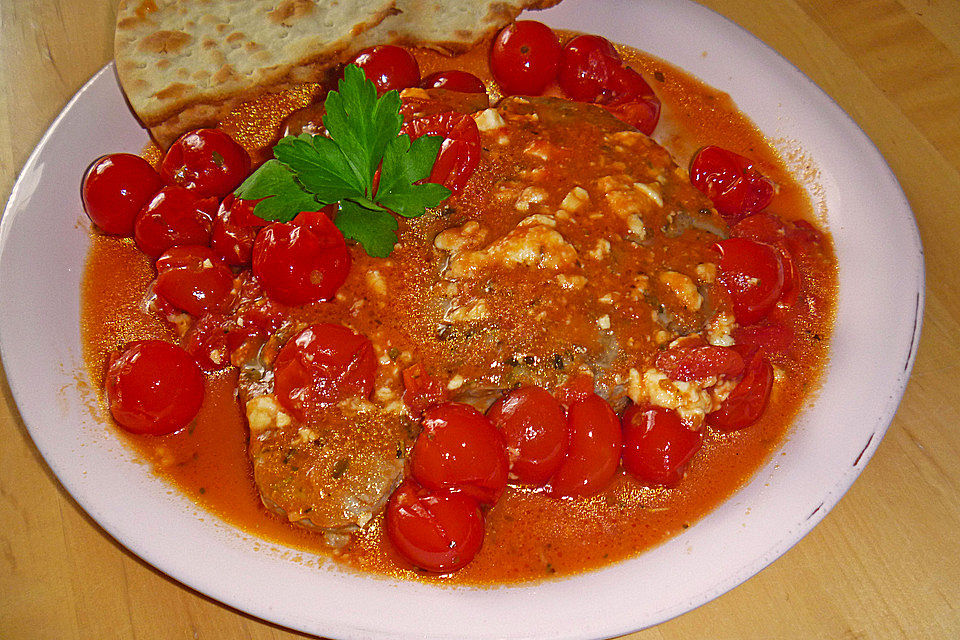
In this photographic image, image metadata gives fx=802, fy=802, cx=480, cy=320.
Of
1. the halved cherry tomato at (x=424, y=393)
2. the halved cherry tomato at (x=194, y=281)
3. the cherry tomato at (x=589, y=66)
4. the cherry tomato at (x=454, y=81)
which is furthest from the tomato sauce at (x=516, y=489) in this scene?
the cherry tomato at (x=454, y=81)

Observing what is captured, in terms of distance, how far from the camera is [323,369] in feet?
7.94

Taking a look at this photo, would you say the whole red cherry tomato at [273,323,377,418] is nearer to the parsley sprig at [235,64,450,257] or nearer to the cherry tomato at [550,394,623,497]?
the parsley sprig at [235,64,450,257]

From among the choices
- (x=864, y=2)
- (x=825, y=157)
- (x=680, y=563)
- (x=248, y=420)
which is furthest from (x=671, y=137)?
(x=248, y=420)

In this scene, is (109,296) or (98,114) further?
(98,114)

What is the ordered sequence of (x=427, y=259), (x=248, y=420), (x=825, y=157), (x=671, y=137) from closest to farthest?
(x=248, y=420) < (x=427, y=259) < (x=825, y=157) < (x=671, y=137)

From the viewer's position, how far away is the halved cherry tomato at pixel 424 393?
246 centimetres

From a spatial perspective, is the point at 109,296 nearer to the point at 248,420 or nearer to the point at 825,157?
the point at 248,420

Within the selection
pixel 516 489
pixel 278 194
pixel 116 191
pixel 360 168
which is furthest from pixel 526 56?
pixel 516 489

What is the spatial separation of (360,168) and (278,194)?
0.29m

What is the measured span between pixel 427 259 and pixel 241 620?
4.33 feet

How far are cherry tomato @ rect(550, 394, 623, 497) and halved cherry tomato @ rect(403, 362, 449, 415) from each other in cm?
41

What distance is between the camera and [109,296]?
301 centimetres

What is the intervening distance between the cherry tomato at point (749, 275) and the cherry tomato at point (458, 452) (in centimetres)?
97

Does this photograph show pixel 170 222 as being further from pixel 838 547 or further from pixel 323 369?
pixel 838 547
